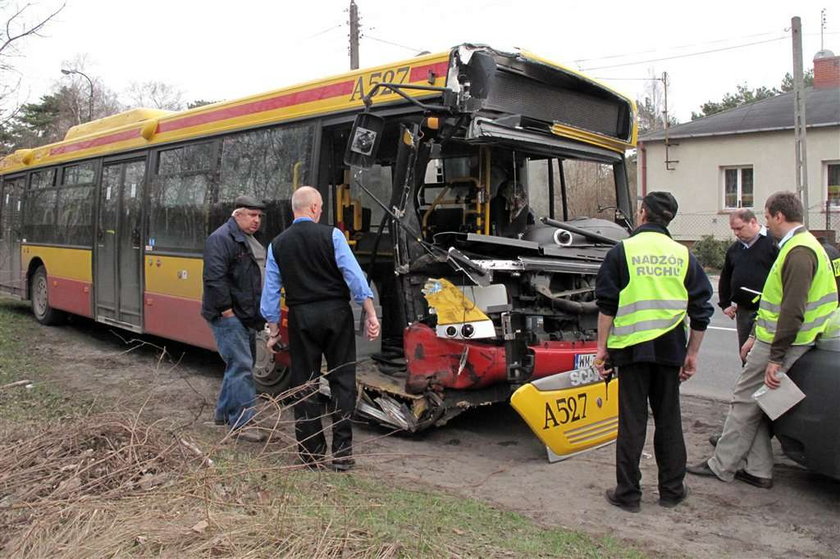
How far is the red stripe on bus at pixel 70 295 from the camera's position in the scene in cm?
1030

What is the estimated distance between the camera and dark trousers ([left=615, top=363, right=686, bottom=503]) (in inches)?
171

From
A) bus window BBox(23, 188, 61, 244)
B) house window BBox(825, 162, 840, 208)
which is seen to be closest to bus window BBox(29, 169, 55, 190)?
bus window BBox(23, 188, 61, 244)

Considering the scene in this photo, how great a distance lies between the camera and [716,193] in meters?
24.8

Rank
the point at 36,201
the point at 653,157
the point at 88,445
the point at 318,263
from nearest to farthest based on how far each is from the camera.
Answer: the point at 88,445 < the point at 318,263 < the point at 36,201 < the point at 653,157

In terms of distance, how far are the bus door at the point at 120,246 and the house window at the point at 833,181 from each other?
2092 centimetres

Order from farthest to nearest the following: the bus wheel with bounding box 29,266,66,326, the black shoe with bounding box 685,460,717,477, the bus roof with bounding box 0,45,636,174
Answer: the bus wheel with bounding box 29,266,66,326 → the bus roof with bounding box 0,45,636,174 → the black shoe with bounding box 685,460,717,477

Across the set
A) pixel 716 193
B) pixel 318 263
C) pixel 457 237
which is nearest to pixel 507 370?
pixel 457 237

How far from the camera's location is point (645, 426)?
439cm

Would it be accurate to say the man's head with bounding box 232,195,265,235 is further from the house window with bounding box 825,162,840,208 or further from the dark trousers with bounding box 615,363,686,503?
the house window with bounding box 825,162,840,208

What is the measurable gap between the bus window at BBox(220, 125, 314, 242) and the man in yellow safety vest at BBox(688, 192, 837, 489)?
3704 millimetres

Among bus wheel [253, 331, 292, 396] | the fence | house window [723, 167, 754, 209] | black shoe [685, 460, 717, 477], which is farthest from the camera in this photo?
house window [723, 167, 754, 209]

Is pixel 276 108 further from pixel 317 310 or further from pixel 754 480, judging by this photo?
pixel 754 480

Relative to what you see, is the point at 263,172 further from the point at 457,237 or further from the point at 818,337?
the point at 818,337

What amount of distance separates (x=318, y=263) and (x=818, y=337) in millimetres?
3148
